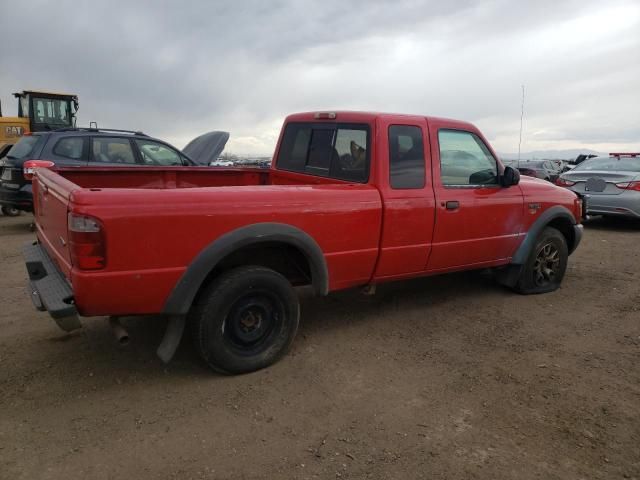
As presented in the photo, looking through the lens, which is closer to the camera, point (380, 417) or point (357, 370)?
point (380, 417)

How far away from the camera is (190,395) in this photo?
3.12m

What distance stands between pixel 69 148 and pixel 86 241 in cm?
625

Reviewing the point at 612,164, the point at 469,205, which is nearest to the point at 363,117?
the point at 469,205

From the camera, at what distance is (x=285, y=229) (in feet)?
10.8

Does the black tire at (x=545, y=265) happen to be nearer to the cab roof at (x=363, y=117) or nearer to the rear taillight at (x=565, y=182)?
the cab roof at (x=363, y=117)

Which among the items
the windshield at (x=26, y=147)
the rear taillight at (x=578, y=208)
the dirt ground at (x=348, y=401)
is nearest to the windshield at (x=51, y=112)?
the windshield at (x=26, y=147)

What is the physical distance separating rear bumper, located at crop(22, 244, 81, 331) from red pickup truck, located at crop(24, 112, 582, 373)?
0.01 metres

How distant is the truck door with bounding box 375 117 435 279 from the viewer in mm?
3861

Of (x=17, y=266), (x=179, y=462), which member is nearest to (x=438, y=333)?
(x=179, y=462)

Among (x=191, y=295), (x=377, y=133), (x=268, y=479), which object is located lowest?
(x=268, y=479)

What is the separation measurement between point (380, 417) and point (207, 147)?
948 centimetres

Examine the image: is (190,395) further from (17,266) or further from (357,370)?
(17,266)

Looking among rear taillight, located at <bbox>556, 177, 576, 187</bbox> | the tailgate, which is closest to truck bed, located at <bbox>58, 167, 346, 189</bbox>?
the tailgate

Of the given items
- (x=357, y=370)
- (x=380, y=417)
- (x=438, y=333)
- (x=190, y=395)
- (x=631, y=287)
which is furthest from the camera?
(x=631, y=287)
